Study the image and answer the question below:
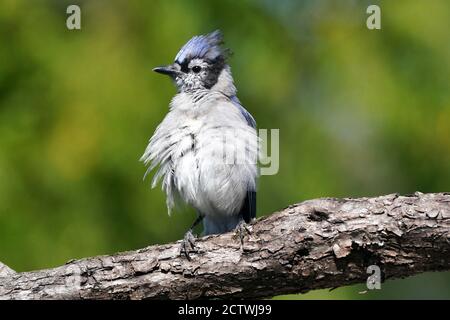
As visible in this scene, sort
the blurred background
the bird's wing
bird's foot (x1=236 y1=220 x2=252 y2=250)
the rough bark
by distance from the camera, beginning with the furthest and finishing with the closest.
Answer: the blurred background
the bird's wing
bird's foot (x1=236 y1=220 x2=252 y2=250)
the rough bark

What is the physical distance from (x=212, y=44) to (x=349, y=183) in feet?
7.27

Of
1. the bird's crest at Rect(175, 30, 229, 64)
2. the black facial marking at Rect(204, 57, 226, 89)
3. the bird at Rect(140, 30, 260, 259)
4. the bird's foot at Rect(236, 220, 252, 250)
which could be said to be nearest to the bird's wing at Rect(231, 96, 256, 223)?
the bird at Rect(140, 30, 260, 259)

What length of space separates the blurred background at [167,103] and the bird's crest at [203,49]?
2.45 ft

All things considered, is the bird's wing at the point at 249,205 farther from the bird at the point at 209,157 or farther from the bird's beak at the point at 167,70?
the bird's beak at the point at 167,70

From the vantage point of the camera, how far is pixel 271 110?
8.53 meters

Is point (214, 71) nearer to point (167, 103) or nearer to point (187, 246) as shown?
point (167, 103)

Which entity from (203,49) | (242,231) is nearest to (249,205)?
(242,231)

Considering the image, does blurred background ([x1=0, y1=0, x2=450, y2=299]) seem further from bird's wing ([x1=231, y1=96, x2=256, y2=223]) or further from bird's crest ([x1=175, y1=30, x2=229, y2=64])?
bird's wing ([x1=231, y1=96, x2=256, y2=223])

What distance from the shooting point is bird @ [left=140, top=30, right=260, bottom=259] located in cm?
635

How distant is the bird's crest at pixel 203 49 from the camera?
7.28 m

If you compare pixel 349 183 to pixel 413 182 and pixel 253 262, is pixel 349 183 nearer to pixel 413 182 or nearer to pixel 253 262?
pixel 413 182

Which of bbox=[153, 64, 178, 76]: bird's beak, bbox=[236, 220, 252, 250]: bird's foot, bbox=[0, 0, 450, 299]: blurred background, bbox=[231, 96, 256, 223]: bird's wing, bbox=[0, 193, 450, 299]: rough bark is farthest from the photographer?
bbox=[0, 0, 450, 299]: blurred background

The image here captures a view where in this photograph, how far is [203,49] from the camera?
7.36m

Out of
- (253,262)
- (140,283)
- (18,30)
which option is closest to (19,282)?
(140,283)
